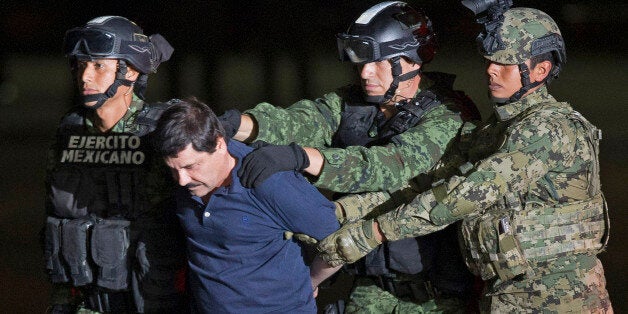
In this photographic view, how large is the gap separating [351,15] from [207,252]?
899 cm

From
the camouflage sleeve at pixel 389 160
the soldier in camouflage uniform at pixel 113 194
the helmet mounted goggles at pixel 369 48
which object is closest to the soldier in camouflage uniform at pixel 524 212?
the camouflage sleeve at pixel 389 160

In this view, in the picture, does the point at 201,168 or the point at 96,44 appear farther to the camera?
the point at 96,44

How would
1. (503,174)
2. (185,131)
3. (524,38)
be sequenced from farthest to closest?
(524,38)
(503,174)
(185,131)

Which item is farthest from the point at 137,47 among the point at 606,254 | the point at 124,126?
the point at 606,254

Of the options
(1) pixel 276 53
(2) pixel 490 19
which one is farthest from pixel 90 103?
→ (1) pixel 276 53

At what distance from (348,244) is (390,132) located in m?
0.63

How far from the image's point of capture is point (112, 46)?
3965 millimetres

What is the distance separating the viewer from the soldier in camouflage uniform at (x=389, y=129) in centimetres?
379

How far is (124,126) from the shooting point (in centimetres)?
403

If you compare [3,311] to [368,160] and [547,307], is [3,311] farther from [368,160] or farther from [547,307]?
[547,307]

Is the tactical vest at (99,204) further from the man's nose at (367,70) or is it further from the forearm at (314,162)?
the man's nose at (367,70)

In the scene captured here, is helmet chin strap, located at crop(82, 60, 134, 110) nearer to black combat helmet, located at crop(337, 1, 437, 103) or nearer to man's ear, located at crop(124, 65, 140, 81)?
man's ear, located at crop(124, 65, 140, 81)

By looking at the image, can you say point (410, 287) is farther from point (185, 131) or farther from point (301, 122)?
point (185, 131)

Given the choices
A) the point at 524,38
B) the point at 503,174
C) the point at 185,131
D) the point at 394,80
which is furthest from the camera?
the point at 394,80
